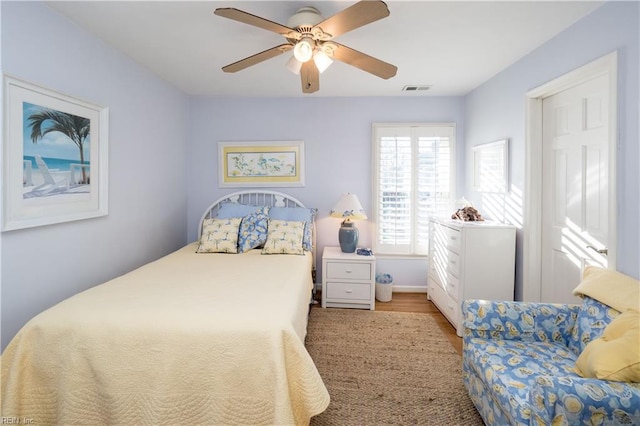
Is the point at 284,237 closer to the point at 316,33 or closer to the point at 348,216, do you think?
the point at 348,216

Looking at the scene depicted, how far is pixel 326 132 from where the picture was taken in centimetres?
413

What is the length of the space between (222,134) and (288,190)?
1.14 meters

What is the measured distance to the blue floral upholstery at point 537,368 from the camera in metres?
1.17

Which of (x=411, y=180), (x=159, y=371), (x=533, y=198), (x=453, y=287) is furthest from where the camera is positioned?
(x=411, y=180)

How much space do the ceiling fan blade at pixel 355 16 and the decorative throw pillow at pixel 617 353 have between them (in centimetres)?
184

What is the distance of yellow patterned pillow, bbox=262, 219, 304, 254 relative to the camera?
335 centimetres

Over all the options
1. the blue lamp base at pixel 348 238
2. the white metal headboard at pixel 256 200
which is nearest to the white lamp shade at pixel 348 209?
the blue lamp base at pixel 348 238

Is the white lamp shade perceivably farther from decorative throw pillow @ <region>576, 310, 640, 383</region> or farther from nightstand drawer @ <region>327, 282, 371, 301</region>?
decorative throw pillow @ <region>576, 310, 640, 383</region>

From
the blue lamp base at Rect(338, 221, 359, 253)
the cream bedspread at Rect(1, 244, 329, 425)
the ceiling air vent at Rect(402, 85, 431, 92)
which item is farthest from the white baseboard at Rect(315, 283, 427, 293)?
the cream bedspread at Rect(1, 244, 329, 425)

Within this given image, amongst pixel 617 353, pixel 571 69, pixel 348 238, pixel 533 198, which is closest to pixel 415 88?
pixel 571 69

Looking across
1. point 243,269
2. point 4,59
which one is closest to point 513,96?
point 243,269

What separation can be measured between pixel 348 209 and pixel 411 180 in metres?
0.99

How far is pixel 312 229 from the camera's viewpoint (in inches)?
154

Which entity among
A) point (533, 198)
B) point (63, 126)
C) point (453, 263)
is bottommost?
point (453, 263)
